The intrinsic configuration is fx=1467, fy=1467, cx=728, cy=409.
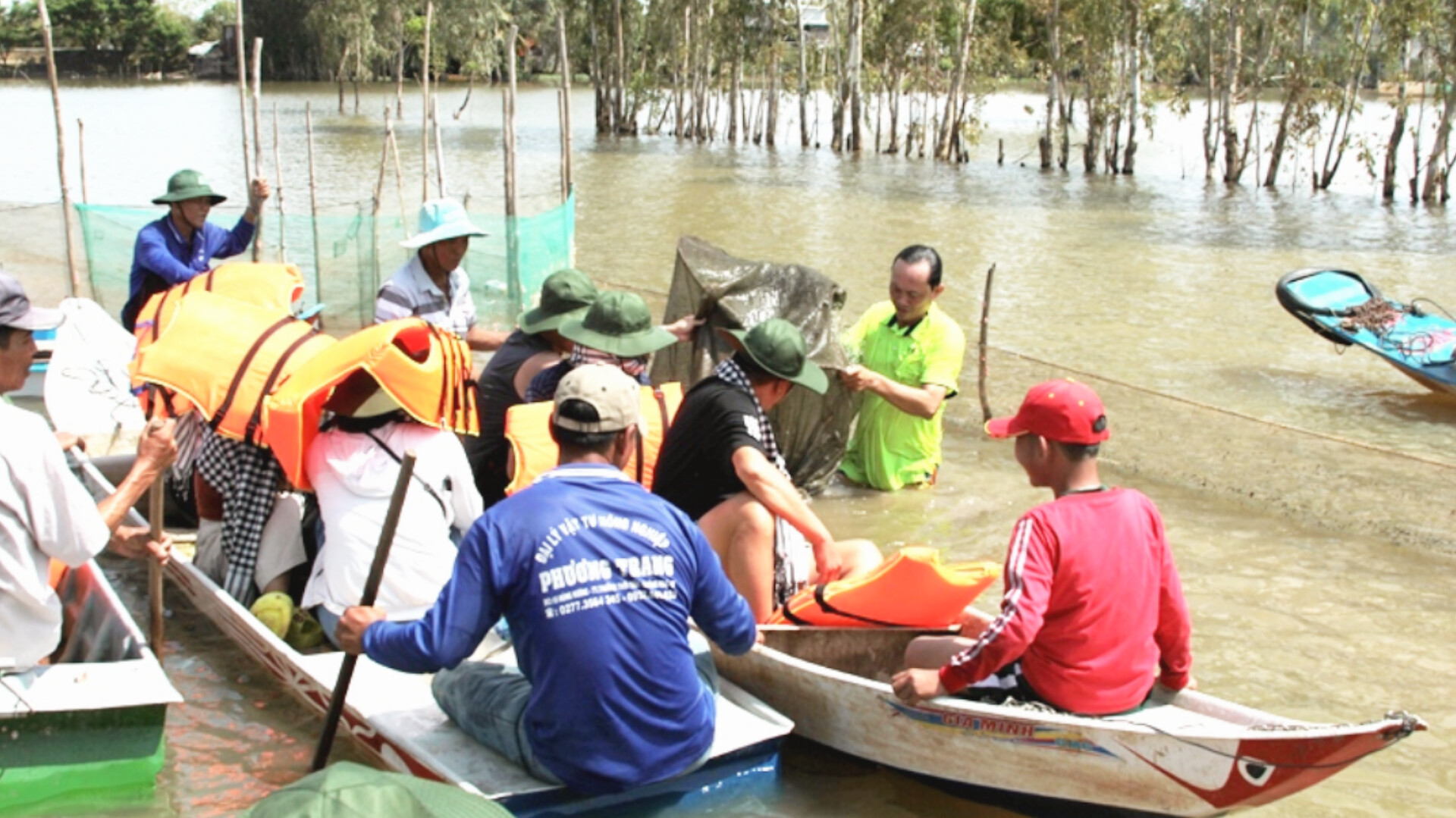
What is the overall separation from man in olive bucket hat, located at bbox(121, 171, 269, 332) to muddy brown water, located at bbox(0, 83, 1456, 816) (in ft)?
6.60

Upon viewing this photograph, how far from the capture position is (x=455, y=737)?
466 cm

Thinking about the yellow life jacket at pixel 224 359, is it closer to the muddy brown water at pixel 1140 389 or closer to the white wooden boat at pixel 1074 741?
the muddy brown water at pixel 1140 389

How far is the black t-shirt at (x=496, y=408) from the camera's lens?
6.43 meters

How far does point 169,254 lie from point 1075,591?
19.4ft

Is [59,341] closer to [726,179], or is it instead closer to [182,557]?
[182,557]

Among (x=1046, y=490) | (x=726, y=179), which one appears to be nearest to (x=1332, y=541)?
(x=1046, y=490)

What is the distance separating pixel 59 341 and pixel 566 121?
8.74m

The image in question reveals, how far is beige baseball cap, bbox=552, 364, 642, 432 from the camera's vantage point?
387 centimetres

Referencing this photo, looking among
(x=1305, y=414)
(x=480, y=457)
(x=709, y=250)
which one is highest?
(x=709, y=250)

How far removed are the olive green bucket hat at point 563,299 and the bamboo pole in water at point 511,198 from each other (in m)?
6.03

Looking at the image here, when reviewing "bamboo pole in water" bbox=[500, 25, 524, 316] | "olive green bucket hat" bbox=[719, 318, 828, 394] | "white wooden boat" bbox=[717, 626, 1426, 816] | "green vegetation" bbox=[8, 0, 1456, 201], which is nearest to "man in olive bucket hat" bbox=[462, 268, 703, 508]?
"olive green bucket hat" bbox=[719, 318, 828, 394]

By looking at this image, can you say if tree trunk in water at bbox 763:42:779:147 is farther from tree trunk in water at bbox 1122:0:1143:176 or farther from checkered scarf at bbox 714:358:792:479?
checkered scarf at bbox 714:358:792:479

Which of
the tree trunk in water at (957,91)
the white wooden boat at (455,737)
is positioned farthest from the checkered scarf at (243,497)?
the tree trunk in water at (957,91)

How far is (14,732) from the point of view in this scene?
14.8 ft
